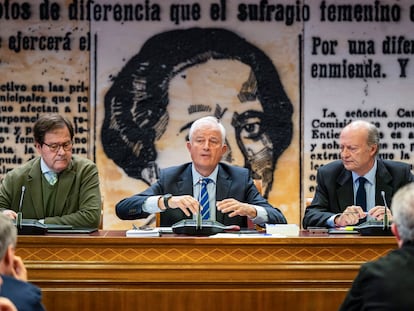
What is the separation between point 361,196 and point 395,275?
268 cm

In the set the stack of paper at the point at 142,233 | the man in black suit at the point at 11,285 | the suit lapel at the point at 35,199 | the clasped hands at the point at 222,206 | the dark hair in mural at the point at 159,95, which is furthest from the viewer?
the dark hair in mural at the point at 159,95

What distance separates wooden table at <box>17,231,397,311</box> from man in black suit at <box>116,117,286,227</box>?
87cm

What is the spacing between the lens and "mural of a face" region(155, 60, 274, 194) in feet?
21.4

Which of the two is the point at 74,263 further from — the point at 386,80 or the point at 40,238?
the point at 386,80

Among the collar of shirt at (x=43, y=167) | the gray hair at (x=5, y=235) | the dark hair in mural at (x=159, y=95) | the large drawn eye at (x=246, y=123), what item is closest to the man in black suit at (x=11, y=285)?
the gray hair at (x=5, y=235)

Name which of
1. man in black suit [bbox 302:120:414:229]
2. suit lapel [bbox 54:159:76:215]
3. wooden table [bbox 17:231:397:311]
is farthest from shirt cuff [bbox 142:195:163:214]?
man in black suit [bbox 302:120:414:229]

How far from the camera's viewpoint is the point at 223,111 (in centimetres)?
654

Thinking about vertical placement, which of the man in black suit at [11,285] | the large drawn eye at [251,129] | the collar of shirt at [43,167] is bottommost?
the man in black suit at [11,285]

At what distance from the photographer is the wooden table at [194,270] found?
3871 millimetres

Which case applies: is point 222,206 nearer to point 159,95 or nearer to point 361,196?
point 361,196

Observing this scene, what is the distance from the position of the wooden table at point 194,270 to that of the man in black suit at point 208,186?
867mm

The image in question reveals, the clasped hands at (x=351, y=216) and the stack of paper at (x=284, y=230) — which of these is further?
the clasped hands at (x=351, y=216)

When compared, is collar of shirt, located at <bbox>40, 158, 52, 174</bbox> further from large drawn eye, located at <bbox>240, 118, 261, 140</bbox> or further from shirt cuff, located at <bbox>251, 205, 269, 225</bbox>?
large drawn eye, located at <bbox>240, 118, 261, 140</bbox>

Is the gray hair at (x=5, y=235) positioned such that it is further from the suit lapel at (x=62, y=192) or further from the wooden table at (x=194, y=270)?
the suit lapel at (x=62, y=192)
